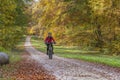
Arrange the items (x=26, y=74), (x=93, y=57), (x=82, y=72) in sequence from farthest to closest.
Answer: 1. (x=93, y=57)
2. (x=82, y=72)
3. (x=26, y=74)

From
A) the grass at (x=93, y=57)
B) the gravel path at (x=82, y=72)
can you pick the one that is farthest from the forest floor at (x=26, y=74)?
the grass at (x=93, y=57)

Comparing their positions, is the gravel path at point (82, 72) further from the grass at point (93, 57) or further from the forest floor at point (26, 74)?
the grass at point (93, 57)

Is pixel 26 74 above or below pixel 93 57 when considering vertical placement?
above

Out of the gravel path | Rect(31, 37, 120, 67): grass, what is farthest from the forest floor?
Rect(31, 37, 120, 67): grass

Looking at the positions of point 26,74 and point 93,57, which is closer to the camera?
point 26,74

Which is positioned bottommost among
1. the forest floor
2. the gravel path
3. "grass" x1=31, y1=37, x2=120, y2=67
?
"grass" x1=31, y1=37, x2=120, y2=67

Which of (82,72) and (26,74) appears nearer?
(26,74)

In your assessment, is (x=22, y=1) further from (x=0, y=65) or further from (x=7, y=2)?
(x=0, y=65)

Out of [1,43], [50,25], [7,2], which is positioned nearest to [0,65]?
[7,2]

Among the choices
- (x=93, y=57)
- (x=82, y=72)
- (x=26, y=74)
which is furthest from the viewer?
(x=93, y=57)

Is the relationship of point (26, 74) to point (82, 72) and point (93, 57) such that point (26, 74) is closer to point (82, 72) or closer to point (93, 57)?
point (82, 72)

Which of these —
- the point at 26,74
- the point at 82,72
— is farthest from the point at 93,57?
the point at 26,74

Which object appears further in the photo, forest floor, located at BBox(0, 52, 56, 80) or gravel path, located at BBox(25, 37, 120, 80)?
gravel path, located at BBox(25, 37, 120, 80)

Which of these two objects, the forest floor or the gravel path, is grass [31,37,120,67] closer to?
the gravel path
